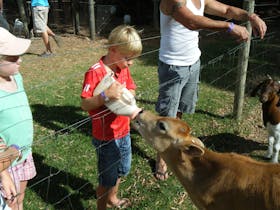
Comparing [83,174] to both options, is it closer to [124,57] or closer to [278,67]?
[124,57]

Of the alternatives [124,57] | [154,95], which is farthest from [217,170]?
[154,95]

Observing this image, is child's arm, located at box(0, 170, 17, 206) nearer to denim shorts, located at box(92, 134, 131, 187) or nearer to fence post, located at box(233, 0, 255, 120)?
denim shorts, located at box(92, 134, 131, 187)

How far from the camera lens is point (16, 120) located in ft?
9.00

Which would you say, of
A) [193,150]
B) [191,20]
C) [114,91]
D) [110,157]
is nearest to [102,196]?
[110,157]

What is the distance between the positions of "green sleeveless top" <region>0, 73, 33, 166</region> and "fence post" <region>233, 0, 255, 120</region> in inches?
137

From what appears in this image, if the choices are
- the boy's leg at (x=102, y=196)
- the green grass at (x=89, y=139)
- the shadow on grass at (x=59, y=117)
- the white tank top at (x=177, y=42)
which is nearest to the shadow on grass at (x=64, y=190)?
the green grass at (x=89, y=139)

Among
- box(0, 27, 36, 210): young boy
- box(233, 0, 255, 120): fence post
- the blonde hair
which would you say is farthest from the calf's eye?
box(233, 0, 255, 120): fence post

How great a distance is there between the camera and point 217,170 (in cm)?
314

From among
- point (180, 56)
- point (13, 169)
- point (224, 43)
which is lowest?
point (224, 43)

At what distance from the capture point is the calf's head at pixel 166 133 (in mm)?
3125

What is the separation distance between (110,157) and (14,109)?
3.24 ft

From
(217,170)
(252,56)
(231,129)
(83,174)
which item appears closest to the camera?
(217,170)

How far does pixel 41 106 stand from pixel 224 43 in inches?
238

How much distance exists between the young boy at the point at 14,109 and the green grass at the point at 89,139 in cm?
13
